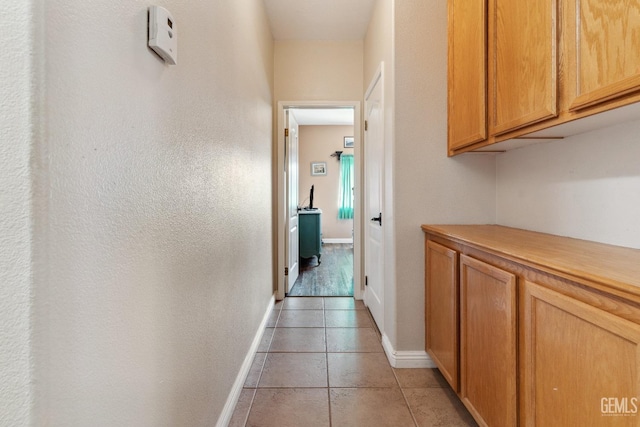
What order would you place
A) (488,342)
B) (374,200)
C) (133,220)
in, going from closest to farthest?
1. (133,220)
2. (488,342)
3. (374,200)

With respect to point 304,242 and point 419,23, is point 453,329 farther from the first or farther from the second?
point 304,242

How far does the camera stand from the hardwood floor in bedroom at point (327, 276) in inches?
145

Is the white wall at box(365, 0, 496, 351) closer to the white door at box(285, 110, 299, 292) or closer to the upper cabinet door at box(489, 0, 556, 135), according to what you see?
the upper cabinet door at box(489, 0, 556, 135)

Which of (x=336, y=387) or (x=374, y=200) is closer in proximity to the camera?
(x=336, y=387)

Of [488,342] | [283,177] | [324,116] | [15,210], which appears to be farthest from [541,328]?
[324,116]

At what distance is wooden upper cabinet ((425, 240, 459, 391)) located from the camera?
1.59 metres

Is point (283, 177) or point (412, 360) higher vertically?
point (283, 177)

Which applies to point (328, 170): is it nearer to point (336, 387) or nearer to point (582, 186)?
point (336, 387)

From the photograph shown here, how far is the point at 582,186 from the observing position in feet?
4.53

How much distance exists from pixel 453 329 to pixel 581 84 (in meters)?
1.13

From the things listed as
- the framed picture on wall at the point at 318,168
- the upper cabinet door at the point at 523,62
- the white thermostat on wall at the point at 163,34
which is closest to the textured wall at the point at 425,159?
the upper cabinet door at the point at 523,62

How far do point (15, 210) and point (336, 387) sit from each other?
5.72ft

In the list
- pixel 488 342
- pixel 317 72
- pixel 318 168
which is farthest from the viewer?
pixel 318 168

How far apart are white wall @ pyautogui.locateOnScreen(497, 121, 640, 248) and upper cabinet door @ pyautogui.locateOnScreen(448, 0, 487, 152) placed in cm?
33
